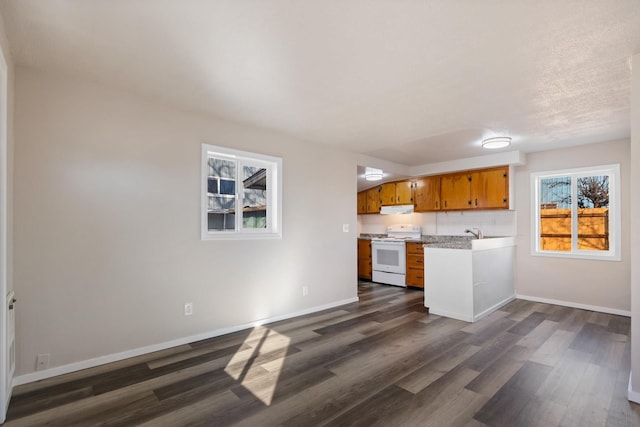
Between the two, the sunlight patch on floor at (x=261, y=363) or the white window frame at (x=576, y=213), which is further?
the white window frame at (x=576, y=213)

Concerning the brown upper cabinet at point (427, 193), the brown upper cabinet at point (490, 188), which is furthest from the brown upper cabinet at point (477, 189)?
the brown upper cabinet at point (427, 193)

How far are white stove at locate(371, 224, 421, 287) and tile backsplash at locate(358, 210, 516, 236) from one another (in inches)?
8.1

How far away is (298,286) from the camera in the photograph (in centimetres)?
434

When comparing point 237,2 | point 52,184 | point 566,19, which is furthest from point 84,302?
point 566,19

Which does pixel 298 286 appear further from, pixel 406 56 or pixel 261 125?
pixel 406 56

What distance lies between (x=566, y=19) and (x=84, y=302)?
4.08m

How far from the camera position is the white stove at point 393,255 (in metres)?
6.25

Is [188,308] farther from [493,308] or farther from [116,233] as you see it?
[493,308]

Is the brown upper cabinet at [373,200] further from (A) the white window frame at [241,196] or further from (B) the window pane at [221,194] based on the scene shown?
(B) the window pane at [221,194]

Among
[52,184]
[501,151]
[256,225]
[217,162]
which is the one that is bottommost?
[256,225]

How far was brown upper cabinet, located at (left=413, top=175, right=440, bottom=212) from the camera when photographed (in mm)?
6172

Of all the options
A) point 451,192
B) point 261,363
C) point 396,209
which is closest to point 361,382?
point 261,363

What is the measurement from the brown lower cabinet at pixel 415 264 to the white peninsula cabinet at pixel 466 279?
55.2 inches

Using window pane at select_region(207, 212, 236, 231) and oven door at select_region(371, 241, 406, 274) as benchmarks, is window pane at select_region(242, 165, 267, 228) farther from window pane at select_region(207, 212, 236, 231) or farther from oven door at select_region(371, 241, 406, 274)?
oven door at select_region(371, 241, 406, 274)
